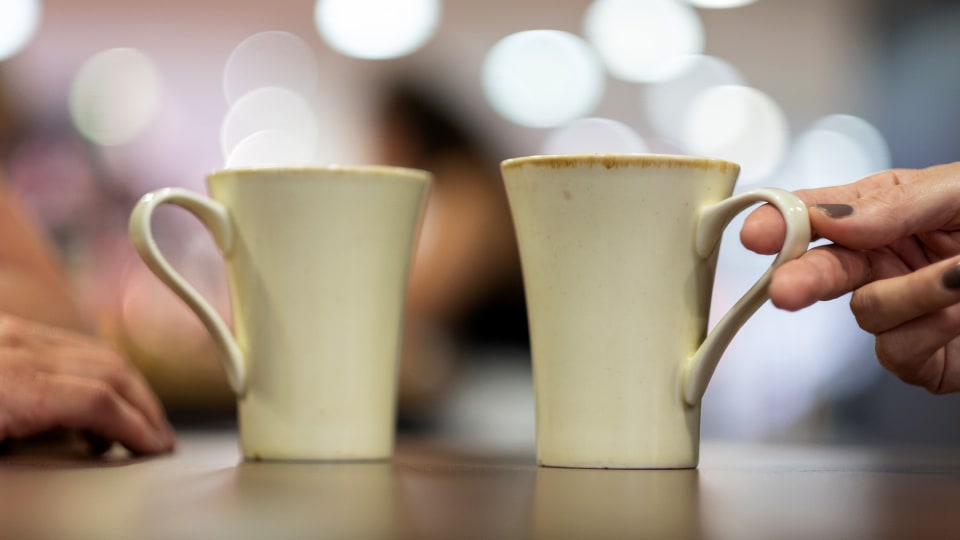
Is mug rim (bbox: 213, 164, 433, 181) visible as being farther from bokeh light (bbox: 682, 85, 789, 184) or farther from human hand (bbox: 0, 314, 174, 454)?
bokeh light (bbox: 682, 85, 789, 184)

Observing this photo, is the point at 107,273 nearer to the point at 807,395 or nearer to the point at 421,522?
the point at 807,395

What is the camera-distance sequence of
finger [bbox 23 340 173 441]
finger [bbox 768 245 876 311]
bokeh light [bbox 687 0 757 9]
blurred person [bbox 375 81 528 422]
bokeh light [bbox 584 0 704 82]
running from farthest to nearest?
1. bokeh light [bbox 584 0 704 82]
2. bokeh light [bbox 687 0 757 9]
3. blurred person [bbox 375 81 528 422]
4. finger [bbox 23 340 173 441]
5. finger [bbox 768 245 876 311]

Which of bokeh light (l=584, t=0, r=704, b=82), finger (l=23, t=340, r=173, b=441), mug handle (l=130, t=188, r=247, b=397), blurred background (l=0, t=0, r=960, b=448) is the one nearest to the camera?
mug handle (l=130, t=188, r=247, b=397)

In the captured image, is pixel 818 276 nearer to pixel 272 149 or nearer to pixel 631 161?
pixel 631 161

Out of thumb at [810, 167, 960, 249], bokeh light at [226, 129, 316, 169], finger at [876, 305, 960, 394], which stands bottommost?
finger at [876, 305, 960, 394]

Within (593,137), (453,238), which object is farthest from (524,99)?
(453,238)

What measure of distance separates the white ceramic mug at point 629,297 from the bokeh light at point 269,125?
3394 mm

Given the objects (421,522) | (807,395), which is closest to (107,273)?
(807,395)

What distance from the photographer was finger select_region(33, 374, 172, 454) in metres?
0.74

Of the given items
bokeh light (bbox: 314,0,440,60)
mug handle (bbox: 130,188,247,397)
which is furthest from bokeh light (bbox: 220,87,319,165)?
mug handle (bbox: 130,188,247,397)

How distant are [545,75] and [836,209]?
361 centimetres

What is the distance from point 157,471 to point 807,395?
137 inches

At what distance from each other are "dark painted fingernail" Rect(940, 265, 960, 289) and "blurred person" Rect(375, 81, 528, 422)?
170 centimetres

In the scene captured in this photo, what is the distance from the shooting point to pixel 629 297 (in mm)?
637
